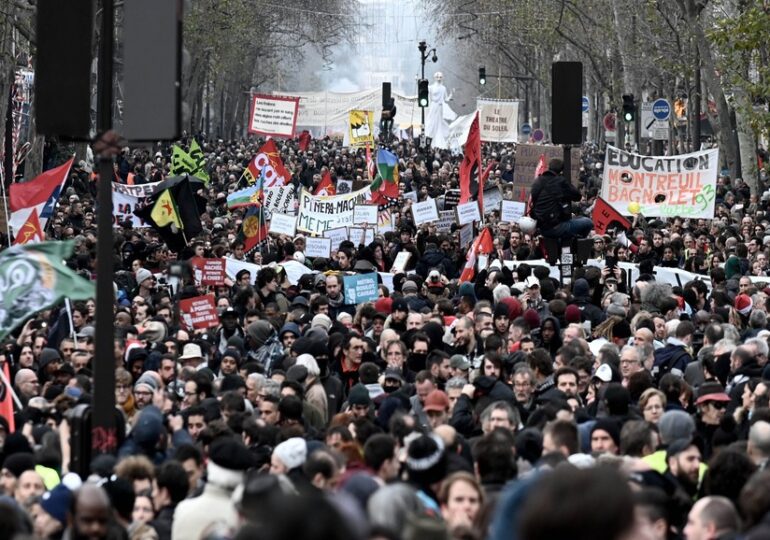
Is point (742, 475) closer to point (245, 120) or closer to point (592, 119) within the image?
point (592, 119)

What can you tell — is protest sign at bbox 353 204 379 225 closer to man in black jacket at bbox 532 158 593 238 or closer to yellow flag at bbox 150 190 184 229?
yellow flag at bbox 150 190 184 229

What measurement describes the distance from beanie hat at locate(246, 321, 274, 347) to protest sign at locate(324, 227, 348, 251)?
28.9 ft

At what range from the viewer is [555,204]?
1906 cm

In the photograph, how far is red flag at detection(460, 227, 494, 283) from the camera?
2000cm

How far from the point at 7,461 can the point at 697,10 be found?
26502 mm

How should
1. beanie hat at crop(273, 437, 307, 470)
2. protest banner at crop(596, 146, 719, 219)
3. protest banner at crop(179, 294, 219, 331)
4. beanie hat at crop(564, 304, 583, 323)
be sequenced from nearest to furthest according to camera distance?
beanie hat at crop(273, 437, 307, 470), beanie hat at crop(564, 304, 583, 323), protest banner at crop(179, 294, 219, 331), protest banner at crop(596, 146, 719, 219)

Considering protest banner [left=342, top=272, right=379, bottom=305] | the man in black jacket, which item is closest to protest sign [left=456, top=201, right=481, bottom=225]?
the man in black jacket

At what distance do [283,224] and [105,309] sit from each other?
16.1 m

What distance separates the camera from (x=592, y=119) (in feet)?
287

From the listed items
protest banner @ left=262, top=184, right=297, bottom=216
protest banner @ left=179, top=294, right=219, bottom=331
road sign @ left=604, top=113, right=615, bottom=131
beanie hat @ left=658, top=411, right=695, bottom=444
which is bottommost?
beanie hat @ left=658, top=411, right=695, bottom=444

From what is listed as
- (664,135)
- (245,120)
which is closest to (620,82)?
(664,135)

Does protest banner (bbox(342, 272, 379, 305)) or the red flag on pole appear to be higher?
the red flag on pole

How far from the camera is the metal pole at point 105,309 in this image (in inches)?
336

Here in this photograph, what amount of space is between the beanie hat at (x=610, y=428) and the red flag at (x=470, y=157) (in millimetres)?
13167
